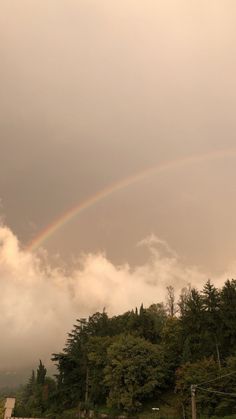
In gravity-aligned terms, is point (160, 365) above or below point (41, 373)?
below

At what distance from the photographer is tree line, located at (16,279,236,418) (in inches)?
1850

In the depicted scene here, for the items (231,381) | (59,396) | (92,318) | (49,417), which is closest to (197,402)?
(231,381)

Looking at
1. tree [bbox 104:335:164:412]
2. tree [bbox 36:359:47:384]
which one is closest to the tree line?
tree [bbox 104:335:164:412]

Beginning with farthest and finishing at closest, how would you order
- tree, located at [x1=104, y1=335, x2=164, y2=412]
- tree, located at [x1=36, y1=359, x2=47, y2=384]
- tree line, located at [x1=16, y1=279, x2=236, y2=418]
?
1. tree, located at [x1=36, y1=359, x2=47, y2=384]
2. tree, located at [x1=104, y1=335, x2=164, y2=412]
3. tree line, located at [x1=16, y1=279, x2=236, y2=418]

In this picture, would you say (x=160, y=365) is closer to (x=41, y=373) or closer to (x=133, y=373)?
(x=133, y=373)

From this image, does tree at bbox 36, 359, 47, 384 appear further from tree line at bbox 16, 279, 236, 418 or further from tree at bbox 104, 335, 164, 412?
tree at bbox 104, 335, 164, 412

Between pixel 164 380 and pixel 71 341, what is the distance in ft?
94.5

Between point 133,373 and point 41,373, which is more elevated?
point 41,373

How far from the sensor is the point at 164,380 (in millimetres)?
60344

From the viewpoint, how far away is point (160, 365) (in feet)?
197

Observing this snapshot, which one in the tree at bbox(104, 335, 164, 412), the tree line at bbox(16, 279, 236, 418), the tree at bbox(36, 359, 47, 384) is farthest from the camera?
the tree at bbox(36, 359, 47, 384)

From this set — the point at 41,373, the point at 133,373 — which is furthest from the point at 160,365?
the point at 41,373

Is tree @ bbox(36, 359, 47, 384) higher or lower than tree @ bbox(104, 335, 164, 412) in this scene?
higher

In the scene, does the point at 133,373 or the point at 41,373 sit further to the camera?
the point at 41,373
